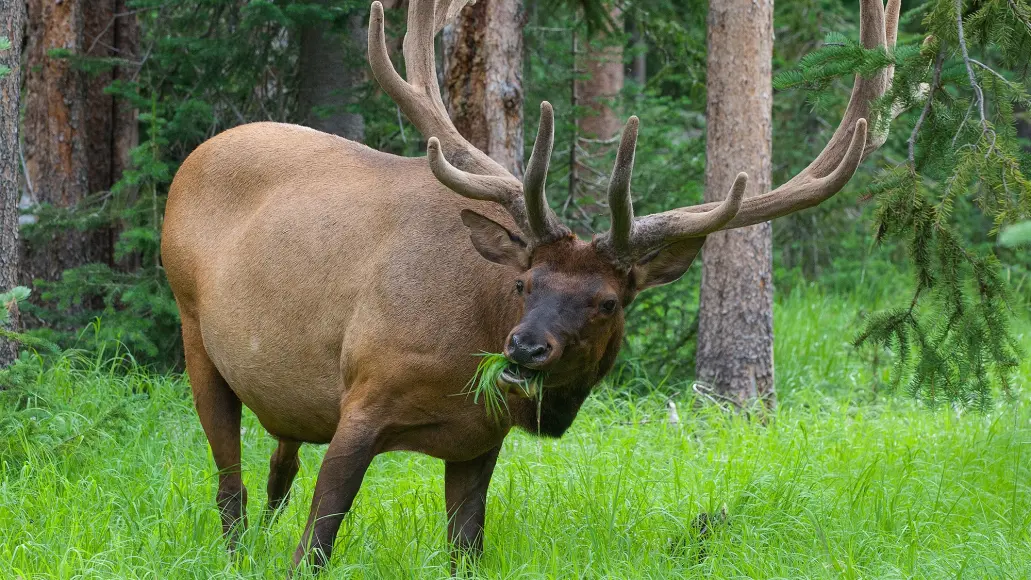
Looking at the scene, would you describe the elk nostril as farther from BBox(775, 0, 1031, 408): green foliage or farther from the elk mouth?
BBox(775, 0, 1031, 408): green foliage

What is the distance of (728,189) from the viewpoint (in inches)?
311

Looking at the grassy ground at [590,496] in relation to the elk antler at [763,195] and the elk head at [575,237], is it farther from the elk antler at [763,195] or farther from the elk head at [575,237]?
the elk antler at [763,195]

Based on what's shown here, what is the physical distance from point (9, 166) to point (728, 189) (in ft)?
15.6

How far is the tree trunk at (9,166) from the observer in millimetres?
6438

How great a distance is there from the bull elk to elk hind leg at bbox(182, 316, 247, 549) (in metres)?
0.01

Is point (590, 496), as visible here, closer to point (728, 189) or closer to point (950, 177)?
point (950, 177)

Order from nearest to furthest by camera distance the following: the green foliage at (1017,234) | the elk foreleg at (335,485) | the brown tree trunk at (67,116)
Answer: the green foliage at (1017,234) → the elk foreleg at (335,485) → the brown tree trunk at (67,116)

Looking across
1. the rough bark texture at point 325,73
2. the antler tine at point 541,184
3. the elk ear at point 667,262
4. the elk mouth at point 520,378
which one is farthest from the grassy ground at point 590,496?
the rough bark texture at point 325,73

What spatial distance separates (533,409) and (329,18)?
4.55m

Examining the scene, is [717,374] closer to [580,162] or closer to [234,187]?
[580,162]

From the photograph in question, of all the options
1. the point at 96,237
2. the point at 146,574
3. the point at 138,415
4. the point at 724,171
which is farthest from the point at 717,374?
the point at 96,237

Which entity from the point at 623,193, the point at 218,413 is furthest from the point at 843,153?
the point at 218,413

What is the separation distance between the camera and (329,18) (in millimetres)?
8203

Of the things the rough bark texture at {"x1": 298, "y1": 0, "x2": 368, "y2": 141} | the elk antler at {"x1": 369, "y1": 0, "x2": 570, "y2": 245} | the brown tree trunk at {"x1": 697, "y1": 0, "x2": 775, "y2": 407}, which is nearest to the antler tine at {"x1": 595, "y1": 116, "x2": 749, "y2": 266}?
the elk antler at {"x1": 369, "y1": 0, "x2": 570, "y2": 245}
